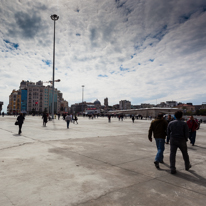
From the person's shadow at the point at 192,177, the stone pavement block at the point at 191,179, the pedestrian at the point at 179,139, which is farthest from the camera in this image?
the pedestrian at the point at 179,139

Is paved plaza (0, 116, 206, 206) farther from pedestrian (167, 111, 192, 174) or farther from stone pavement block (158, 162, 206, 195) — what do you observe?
pedestrian (167, 111, 192, 174)

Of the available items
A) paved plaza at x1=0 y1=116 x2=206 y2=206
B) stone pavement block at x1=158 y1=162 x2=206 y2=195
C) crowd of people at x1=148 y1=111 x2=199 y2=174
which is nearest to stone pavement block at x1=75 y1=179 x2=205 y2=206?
paved plaza at x1=0 y1=116 x2=206 y2=206

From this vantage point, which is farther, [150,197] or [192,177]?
[192,177]

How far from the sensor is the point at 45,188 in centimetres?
333

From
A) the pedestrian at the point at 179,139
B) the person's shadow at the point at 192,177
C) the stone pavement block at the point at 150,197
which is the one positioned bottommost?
the person's shadow at the point at 192,177

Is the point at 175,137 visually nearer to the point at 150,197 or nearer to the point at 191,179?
the point at 191,179

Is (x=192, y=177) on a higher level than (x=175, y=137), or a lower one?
lower

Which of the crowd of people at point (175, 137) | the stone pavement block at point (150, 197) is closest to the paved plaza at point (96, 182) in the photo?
the stone pavement block at point (150, 197)

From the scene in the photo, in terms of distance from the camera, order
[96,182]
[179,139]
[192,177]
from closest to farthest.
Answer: [96,182] < [192,177] < [179,139]

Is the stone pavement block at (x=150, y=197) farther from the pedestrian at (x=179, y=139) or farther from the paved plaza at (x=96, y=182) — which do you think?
the pedestrian at (x=179, y=139)

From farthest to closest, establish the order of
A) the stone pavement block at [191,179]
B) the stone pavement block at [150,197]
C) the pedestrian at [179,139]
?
the pedestrian at [179,139]
the stone pavement block at [191,179]
the stone pavement block at [150,197]

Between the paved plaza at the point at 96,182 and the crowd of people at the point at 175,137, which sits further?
the crowd of people at the point at 175,137

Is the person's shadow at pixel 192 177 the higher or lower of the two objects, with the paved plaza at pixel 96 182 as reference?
lower

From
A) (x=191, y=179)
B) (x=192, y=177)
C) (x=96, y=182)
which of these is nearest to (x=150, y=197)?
(x=96, y=182)
